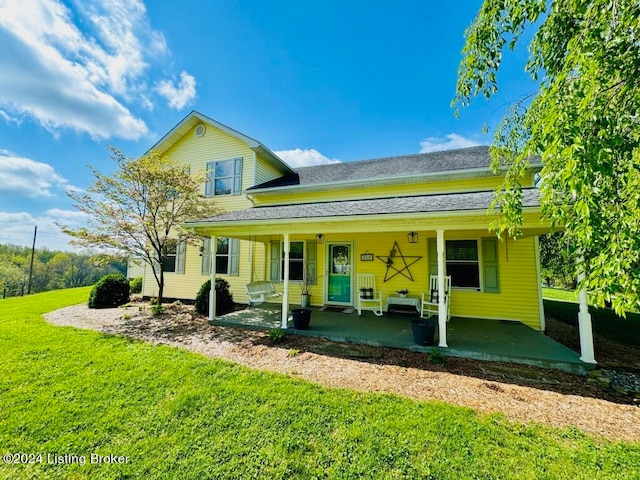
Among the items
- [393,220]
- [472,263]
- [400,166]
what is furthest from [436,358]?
[400,166]

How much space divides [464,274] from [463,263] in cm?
32

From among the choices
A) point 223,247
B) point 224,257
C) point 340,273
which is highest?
point 223,247

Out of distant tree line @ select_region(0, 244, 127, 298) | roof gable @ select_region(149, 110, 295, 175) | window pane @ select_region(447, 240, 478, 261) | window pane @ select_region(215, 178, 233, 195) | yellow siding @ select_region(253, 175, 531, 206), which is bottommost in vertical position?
distant tree line @ select_region(0, 244, 127, 298)

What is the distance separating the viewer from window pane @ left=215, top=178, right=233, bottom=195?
1006cm

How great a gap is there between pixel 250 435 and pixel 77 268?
60.0 metres

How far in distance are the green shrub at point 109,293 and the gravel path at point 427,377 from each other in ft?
12.1

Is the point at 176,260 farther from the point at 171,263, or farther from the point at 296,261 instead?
the point at 296,261

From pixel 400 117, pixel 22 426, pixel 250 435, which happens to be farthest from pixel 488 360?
pixel 400 117

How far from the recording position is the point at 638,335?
250 inches

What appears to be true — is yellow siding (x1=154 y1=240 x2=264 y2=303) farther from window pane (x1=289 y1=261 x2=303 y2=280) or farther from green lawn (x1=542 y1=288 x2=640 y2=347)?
green lawn (x1=542 y1=288 x2=640 y2=347)

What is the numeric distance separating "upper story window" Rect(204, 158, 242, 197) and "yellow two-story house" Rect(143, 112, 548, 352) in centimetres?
4

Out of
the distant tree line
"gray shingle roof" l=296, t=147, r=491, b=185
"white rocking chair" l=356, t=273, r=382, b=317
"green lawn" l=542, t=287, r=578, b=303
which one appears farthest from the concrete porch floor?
the distant tree line

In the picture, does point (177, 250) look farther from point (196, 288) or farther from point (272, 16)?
point (272, 16)

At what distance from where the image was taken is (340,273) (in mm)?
8625
